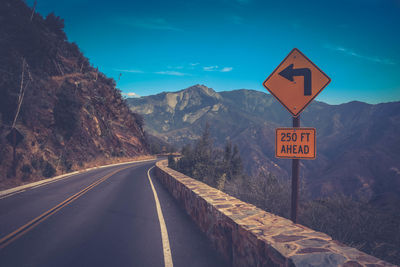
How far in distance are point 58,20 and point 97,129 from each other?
2391 cm

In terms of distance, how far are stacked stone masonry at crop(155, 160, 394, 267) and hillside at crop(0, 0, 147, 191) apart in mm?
12811

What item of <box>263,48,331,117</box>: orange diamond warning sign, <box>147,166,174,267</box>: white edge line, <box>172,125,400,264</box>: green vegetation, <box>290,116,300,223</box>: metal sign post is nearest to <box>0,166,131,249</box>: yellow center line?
<box>147,166,174,267</box>: white edge line

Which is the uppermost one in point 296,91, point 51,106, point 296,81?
point 51,106

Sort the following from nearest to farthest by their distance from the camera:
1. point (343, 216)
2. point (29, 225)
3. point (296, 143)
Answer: point (296, 143) < point (343, 216) < point (29, 225)

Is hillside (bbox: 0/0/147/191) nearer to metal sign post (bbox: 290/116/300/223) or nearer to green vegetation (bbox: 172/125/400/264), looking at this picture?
green vegetation (bbox: 172/125/400/264)

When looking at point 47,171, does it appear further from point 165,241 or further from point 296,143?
point 296,143

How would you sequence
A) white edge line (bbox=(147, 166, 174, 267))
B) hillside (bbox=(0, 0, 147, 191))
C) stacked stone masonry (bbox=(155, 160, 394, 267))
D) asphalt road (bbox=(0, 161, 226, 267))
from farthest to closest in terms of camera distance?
1. hillside (bbox=(0, 0, 147, 191))
2. asphalt road (bbox=(0, 161, 226, 267))
3. white edge line (bbox=(147, 166, 174, 267))
4. stacked stone masonry (bbox=(155, 160, 394, 267))

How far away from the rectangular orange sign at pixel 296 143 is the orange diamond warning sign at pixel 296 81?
0.33m

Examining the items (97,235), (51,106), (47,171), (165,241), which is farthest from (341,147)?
(97,235)

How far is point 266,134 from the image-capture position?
176 metres

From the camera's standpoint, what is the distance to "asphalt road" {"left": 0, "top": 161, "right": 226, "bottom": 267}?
11.3ft

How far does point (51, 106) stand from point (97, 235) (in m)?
24.8

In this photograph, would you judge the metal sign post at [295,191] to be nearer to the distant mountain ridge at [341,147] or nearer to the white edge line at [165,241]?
the white edge line at [165,241]

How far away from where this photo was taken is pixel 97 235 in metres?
4.40
